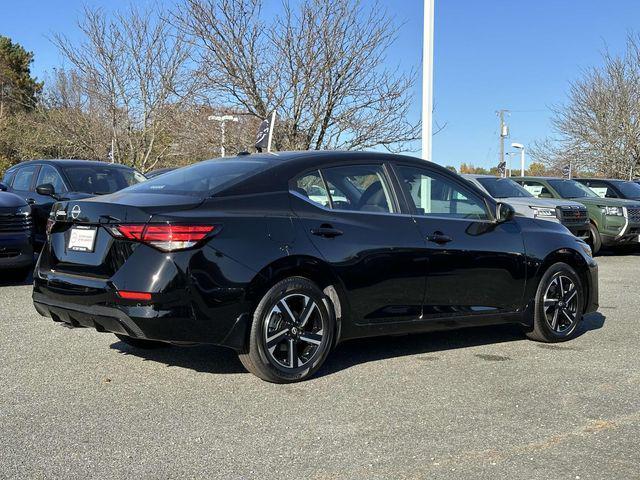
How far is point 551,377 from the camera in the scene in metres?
5.15

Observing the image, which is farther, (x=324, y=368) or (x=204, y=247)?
(x=324, y=368)

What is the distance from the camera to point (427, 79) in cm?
1315

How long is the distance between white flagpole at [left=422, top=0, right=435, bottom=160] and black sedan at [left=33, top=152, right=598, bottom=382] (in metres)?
7.16

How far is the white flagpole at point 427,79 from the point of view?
1316cm

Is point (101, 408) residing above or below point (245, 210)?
below

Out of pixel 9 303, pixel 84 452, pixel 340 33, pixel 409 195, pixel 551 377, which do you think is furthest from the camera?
pixel 340 33

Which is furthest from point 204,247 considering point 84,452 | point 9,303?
point 9,303

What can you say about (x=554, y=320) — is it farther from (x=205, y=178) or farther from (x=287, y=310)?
(x=205, y=178)

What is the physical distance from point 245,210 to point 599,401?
101 inches

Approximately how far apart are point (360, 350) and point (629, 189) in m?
14.0

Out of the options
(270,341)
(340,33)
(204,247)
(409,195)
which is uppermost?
(340,33)

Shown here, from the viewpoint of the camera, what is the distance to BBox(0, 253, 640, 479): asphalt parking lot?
11.4 ft

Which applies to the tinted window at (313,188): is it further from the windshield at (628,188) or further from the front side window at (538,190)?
the windshield at (628,188)

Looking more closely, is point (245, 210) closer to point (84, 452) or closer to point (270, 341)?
point (270, 341)
